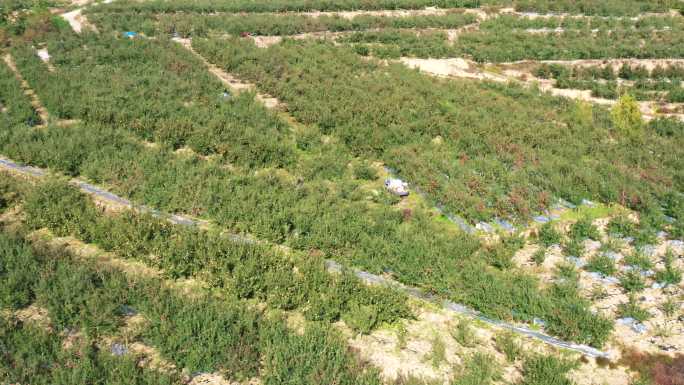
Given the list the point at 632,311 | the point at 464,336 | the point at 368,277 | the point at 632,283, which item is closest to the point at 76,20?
the point at 368,277

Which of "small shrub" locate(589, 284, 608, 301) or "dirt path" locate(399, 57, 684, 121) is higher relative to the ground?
"dirt path" locate(399, 57, 684, 121)

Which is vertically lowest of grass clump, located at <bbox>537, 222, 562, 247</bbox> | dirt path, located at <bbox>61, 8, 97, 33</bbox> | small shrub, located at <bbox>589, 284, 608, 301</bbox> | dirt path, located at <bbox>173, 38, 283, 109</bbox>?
small shrub, located at <bbox>589, 284, 608, 301</bbox>

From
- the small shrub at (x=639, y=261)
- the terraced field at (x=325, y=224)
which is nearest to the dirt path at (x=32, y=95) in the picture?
the terraced field at (x=325, y=224)

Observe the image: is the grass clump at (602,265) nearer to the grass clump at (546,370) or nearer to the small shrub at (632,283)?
the small shrub at (632,283)

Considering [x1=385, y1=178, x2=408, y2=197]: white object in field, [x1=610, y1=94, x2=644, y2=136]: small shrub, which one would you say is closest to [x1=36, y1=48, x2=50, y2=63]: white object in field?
[x1=385, y1=178, x2=408, y2=197]: white object in field

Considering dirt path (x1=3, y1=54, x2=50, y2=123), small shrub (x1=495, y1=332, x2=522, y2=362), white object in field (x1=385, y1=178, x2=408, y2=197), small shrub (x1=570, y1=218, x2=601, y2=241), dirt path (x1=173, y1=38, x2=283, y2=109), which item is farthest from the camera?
dirt path (x1=173, y1=38, x2=283, y2=109)

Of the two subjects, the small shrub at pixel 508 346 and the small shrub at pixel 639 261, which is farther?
the small shrub at pixel 639 261

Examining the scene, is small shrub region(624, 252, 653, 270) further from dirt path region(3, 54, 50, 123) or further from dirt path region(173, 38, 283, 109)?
dirt path region(3, 54, 50, 123)
